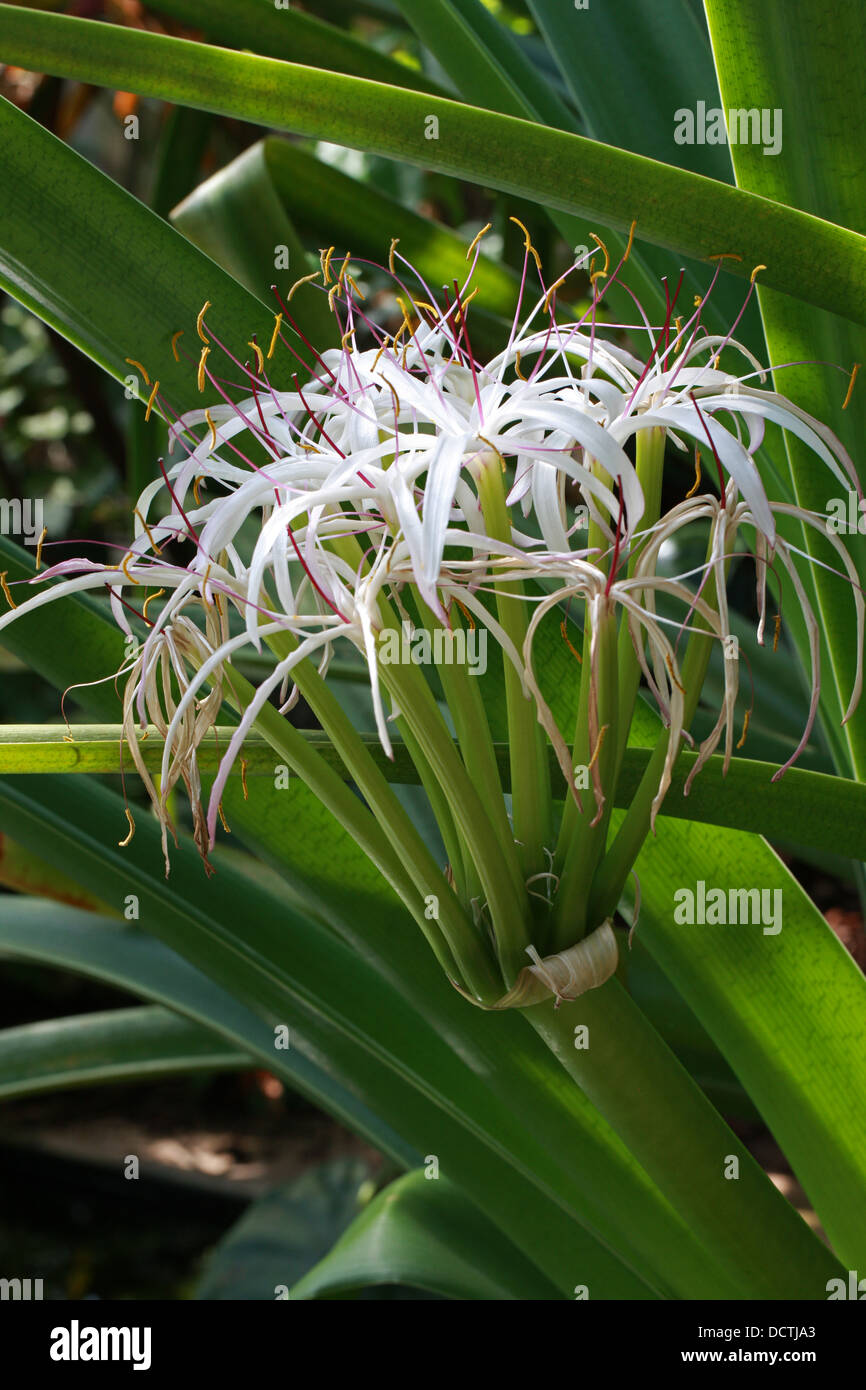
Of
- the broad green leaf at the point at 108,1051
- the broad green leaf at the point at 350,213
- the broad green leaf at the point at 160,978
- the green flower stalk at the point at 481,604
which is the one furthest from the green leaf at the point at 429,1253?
the broad green leaf at the point at 350,213

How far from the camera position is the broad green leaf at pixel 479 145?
0.37 meters

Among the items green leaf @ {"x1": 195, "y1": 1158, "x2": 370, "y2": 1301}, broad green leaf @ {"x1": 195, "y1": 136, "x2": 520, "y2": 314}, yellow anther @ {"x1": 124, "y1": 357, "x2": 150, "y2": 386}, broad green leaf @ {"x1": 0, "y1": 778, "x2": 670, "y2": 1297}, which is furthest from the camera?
green leaf @ {"x1": 195, "y1": 1158, "x2": 370, "y2": 1301}

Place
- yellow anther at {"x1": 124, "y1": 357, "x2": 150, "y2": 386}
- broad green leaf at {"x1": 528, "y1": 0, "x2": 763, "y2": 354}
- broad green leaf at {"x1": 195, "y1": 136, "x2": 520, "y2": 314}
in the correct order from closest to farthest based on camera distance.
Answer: yellow anther at {"x1": 124, "y1": 357, "x2": 150, "y2": 386}, broad green leaf at {"x1": 528, "y1": 0, "x2": 763, "y2": 354}, broad green leaf at {"x1": 195, "y1": 136, "x2": 520, "y2": 314}

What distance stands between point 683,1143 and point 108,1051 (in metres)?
0.66

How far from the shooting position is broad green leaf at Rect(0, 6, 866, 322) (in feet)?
1.21

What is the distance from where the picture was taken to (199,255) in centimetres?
47

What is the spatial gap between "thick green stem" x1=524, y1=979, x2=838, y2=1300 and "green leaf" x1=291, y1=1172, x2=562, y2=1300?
256 mm

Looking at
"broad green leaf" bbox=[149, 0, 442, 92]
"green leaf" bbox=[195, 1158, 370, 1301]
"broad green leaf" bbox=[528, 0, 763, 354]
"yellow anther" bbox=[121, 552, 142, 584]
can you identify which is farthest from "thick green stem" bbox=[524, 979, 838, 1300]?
"green leaf" bbox=[195, 1158, 370, 1301]

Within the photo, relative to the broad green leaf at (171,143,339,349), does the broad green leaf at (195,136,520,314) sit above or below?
above

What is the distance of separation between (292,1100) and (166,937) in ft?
4.70

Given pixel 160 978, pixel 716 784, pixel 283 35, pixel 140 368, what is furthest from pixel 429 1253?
pixel 283 35

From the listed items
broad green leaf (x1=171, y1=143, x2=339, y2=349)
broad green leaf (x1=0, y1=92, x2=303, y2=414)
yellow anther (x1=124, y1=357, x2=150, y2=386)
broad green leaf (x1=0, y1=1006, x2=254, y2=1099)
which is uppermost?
broad green leaf (x1=171, y1=143, x2=339, y2=349)

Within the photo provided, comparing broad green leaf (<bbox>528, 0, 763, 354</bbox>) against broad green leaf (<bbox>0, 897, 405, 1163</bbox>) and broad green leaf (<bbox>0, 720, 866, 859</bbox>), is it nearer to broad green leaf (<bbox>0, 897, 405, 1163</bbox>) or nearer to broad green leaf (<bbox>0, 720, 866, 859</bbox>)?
broad green leaf (<bbox>0, 720, 866, 859</bbox>)
